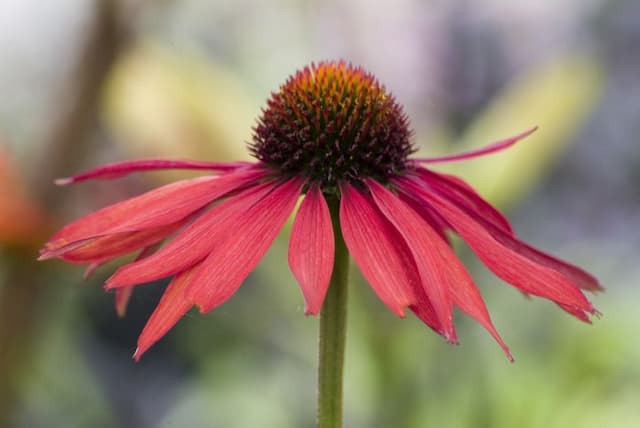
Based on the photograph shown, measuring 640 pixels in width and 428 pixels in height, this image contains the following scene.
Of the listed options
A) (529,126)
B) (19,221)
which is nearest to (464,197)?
(19,221)

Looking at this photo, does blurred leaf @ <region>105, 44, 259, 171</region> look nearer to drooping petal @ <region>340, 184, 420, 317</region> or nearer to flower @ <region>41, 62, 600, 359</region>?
flower @ <region>41, 62, 600, 359</region>

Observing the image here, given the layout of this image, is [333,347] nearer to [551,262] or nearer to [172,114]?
[551,262]

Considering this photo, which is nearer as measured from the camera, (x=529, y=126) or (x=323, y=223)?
(x=323, y=223)

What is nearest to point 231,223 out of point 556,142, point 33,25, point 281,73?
point 556,142

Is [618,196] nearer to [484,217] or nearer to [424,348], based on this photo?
[424,348]

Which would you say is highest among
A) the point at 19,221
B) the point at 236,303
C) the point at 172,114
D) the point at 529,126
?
the point at 529,126

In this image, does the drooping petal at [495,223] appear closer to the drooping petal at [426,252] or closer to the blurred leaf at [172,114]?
the drooping petal at [426,252]

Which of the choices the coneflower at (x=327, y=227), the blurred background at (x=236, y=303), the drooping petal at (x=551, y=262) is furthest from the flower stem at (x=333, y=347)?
the blurred background at (x=236, y=303)
